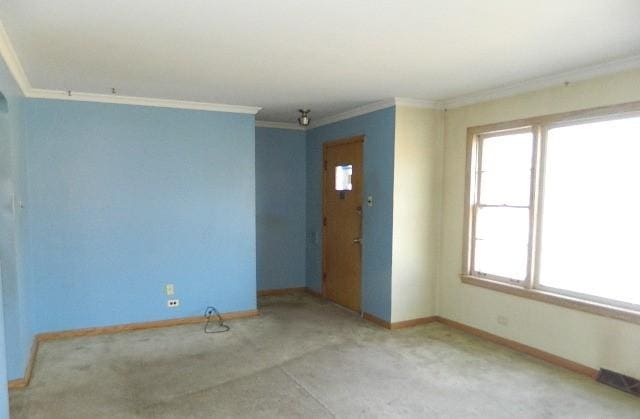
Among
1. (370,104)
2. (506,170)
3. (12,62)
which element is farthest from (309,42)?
(506,170)

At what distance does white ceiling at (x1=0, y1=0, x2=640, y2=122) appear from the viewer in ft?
7.00

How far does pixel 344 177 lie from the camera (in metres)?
5.16

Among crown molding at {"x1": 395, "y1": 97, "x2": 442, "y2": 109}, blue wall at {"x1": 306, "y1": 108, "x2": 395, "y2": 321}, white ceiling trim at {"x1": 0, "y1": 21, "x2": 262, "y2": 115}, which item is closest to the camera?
white ceiling trim at {"x1": 0, "y1": 21, "x2": 262, "y2": 115}

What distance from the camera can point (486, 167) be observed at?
4160 millimetres

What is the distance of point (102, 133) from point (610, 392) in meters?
4.90

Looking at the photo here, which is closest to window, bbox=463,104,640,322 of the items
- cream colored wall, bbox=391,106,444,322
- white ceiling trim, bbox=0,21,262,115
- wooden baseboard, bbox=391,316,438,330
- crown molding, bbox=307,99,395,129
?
cream colored wall, bbox=391,106,444,322

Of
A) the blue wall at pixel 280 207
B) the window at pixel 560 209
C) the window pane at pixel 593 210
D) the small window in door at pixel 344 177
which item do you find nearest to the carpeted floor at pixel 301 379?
the window at pixel 560 209

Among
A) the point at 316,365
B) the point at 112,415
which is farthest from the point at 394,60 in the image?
the point at 112,415

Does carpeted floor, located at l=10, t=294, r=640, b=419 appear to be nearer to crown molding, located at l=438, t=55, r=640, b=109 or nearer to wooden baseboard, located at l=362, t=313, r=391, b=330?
wooden baseboard, located at l=362, t=313, r=391, b=330

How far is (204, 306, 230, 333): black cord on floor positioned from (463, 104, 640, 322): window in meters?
2.63

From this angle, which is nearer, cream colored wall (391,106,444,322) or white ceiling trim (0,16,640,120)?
white ceiling trim (0,16,640,120)

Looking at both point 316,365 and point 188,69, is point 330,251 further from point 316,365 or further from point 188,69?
point 188,69

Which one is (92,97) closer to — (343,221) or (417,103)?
(343,221)

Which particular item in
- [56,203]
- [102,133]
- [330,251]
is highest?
[102,133]
